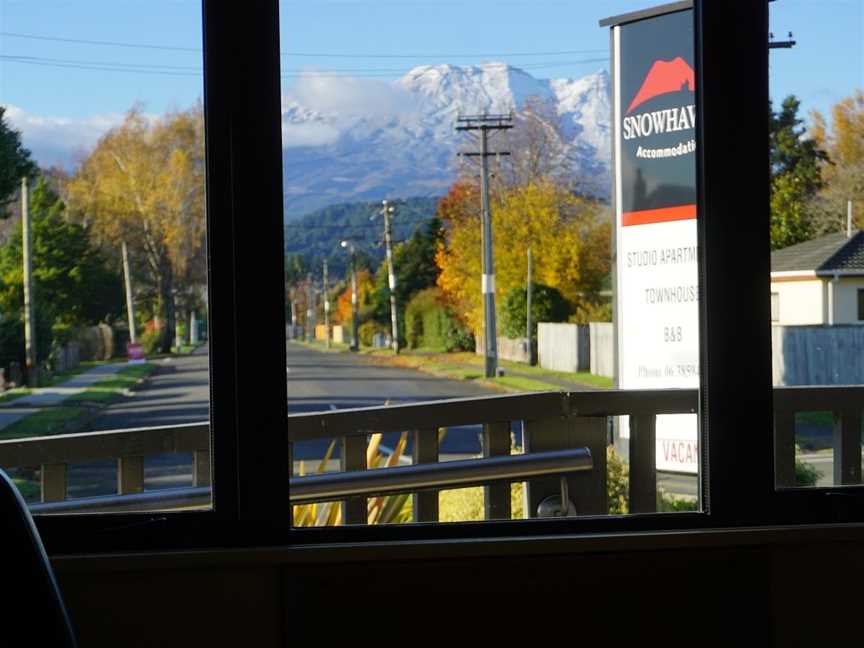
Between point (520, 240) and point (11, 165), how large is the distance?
183cm

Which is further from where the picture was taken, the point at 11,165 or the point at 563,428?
the point at 563,428

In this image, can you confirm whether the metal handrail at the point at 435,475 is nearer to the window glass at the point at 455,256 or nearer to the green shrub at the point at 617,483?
the window glass at the point at 455,256

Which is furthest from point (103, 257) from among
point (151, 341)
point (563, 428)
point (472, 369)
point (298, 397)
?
point (563, 428)

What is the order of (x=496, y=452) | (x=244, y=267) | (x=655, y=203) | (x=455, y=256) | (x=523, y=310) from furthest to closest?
(x=655, y=203) < (x=523, y=310) < (x=455, y=256) < (x=496, y=452) < (x=244, y=267)

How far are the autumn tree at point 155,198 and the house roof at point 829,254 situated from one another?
1267 millimetres

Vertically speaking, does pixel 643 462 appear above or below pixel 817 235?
below

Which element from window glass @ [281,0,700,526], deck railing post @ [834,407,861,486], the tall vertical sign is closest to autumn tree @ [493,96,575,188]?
window glass @ [281,0,700,526]

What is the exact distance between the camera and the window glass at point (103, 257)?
82.5 inches

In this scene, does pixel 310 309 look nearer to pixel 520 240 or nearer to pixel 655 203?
pixel 520 240

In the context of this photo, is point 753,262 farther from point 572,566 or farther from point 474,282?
point 474,282

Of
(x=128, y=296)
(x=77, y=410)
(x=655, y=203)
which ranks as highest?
(x=655, y=203)

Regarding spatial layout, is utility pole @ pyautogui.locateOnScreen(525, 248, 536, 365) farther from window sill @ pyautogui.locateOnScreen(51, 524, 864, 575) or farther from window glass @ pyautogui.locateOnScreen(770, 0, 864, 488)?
window sill @ pyautogui.locateOnScreen(51, 524, 864, 575)

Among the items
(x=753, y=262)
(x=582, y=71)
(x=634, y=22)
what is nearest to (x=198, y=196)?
(x=753, y=262)

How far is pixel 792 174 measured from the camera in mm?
2525
